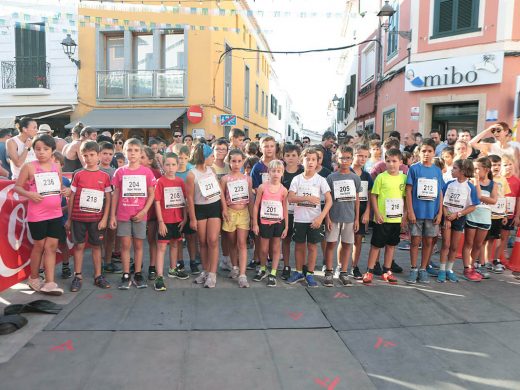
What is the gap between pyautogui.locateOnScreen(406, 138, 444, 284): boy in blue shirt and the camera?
17.3 ft

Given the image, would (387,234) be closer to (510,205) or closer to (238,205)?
(238,205)

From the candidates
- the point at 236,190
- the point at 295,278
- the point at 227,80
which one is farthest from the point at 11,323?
the point at 227,80

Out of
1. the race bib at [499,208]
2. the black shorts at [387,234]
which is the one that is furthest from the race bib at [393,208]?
the race bib at [499,208]

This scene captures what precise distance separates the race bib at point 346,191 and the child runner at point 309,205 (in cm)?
16

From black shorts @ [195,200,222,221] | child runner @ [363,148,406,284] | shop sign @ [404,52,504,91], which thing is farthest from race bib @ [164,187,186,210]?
shop sign @ [404,52,504,91]

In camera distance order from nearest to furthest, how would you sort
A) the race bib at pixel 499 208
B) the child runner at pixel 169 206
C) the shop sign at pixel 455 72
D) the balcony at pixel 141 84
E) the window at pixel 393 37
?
the child runner at pixel 169 206 → the race bib at pixel 499 208 → the shop sign at pixel 455 72 → the window at pixel 393 37 → the balcony at pixel 141 84

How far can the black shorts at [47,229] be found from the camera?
4543 mm

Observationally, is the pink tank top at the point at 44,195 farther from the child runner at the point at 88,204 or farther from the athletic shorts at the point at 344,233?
the athletic shorts at the point at 344,233

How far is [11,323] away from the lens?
3736 mm

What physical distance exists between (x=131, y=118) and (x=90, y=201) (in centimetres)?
1270

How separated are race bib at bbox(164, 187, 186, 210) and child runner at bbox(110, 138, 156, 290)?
0.18m

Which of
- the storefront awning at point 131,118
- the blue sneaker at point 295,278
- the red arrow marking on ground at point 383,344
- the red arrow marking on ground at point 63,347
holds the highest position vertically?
the storefront awning at point 131,118

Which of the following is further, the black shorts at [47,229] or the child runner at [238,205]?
the child runner at [238,205]

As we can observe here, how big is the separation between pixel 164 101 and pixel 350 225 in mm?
14005
